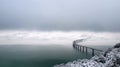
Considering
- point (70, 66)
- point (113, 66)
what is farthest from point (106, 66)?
point (70, 66)

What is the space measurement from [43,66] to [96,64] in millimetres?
47544

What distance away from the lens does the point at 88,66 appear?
4031 cm

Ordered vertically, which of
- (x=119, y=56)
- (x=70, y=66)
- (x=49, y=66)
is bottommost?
(x=49, y=66)

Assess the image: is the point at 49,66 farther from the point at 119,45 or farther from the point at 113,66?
the point at 113,66

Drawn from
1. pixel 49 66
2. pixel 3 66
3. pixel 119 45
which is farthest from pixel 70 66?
pixel 3 66

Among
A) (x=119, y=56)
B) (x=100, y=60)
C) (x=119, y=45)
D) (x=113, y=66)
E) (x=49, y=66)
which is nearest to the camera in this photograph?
(x=113, y=66)

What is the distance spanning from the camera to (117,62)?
3925cm

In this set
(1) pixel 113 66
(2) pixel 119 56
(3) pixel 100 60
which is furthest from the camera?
(3) pixel 100 60

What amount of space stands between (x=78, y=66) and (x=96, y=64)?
4.48 meters

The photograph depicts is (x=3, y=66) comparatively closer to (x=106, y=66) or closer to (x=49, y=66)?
(x=49, y=66)

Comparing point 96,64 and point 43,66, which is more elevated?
point 96,64

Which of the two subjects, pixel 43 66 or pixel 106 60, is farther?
pixel 43 66

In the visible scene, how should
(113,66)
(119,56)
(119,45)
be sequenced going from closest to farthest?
(113,66), (119,56), (119,45)

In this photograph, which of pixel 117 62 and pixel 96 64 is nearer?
pixel 117 62
